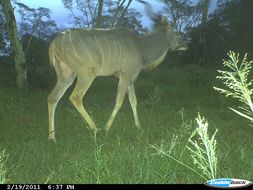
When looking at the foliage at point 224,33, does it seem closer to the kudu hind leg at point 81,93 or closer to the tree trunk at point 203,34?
the tree trunk at point 203,34

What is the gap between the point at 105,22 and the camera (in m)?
9.90

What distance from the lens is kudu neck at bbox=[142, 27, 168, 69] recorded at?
20.0 feet

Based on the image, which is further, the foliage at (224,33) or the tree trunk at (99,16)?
the foliage at (224,33)

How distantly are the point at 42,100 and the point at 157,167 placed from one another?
5138 mm

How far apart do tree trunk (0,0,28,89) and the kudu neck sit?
3461mm

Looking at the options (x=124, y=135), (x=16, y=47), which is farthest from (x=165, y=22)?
(x=16, y=47)

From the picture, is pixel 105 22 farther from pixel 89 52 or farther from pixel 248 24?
pixel 89 52

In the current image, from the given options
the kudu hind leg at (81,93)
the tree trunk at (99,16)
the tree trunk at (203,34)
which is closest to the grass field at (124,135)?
the kudu hind leg at (81,93)

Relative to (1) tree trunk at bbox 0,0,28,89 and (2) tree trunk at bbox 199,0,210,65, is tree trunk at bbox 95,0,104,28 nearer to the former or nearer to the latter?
(1) tree trunk at bbox 0,0,28,89

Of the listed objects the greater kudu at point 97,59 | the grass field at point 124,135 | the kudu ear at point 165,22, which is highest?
the kudu ear at point 165,22

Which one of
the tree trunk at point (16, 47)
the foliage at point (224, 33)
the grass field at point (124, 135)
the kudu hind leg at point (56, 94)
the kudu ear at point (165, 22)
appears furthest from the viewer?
the foliage at point (224, 33)

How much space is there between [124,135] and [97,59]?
888 millimetres

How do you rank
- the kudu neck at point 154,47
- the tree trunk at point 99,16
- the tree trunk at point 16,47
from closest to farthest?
the kudu neck at point 154,47 → the tree trunk at point 16,47 → the tree trunk at point 99,16

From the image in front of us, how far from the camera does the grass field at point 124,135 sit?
2707 mm
